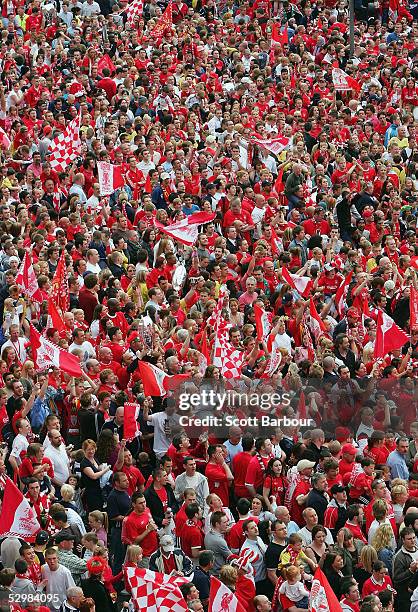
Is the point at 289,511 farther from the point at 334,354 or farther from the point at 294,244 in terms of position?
the point at 294,244

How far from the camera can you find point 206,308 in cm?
1902

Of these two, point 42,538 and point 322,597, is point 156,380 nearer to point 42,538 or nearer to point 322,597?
point 42,538

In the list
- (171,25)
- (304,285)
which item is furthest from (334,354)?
(171,25)

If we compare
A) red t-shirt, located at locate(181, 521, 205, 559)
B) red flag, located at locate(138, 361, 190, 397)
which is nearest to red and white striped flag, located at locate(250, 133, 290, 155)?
red flag, located at locate(138, 361, 190, 397)

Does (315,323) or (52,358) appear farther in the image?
(315,323)

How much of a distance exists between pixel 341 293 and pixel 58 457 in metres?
5.64

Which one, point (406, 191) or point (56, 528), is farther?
point (406, 191)

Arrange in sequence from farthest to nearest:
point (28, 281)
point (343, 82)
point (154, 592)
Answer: point (343, 82) < point (28, 281) < point (154, 592)

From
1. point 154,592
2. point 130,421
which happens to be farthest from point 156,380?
point 154,592

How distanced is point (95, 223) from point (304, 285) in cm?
288

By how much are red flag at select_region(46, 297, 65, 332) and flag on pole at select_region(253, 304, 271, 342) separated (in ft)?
7.18

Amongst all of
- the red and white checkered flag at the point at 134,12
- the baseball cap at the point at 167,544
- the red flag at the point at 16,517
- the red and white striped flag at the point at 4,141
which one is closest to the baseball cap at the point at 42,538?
the red flag at the point at 16,517

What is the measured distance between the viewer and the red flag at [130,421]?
1611cm

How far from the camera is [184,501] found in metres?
15.4
